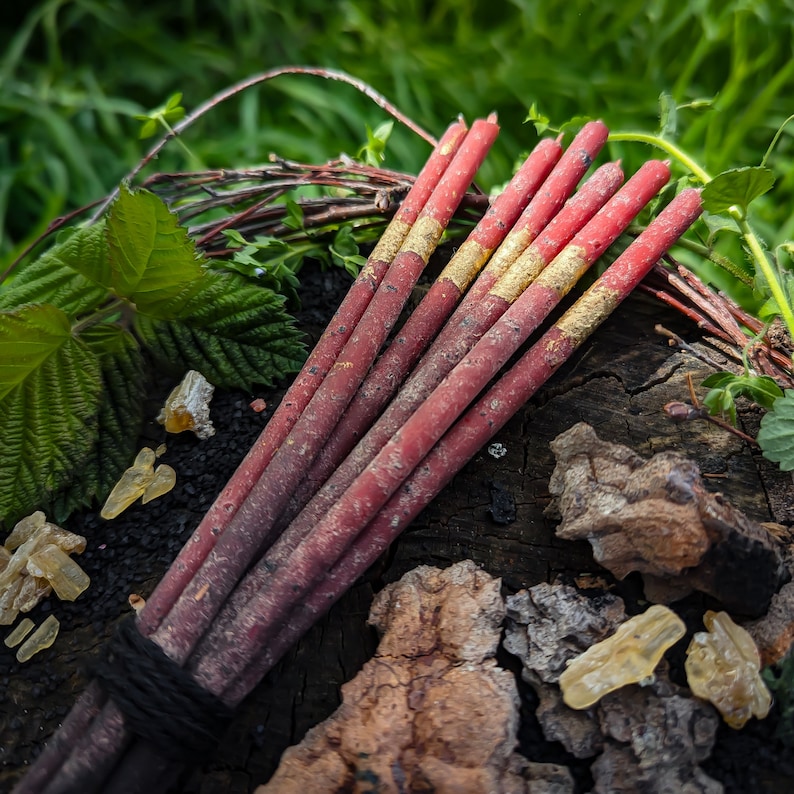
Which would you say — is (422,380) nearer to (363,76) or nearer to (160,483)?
(160,483)

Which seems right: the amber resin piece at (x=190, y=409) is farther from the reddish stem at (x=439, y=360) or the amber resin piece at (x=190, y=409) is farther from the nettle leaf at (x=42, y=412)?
the reddish stem at (x=439, y=360)

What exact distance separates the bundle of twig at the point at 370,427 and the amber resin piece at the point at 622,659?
0.28 metres

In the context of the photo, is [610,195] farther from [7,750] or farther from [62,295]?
[7,750]

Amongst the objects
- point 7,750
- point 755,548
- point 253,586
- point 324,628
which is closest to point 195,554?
point 253,586

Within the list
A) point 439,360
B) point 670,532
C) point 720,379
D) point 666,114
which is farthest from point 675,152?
point 670,532

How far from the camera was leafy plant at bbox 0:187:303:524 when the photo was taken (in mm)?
1066

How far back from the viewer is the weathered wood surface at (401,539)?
91 centimetres

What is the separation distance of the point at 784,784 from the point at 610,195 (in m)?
0.81

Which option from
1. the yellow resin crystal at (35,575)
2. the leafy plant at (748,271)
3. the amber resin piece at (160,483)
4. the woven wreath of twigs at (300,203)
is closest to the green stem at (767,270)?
the leafy plant at (748,271)

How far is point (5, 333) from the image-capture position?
1.04 meters

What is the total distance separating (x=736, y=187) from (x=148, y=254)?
840mm

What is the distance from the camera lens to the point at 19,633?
100 centimetres

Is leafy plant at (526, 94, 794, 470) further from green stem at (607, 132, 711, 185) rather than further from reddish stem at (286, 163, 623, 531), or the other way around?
reddish stem at (286, 163, 623, 531)

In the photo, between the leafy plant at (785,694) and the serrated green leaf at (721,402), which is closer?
the leafy plant at (785,694)
